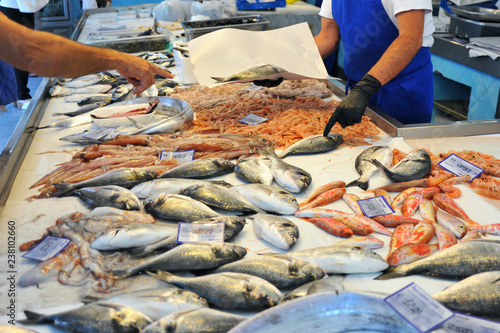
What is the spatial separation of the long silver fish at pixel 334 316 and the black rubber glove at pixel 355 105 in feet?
5.05

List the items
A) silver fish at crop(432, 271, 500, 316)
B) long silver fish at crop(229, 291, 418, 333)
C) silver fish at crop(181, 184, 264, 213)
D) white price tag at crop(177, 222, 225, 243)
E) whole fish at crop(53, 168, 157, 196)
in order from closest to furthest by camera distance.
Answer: long silver fish at crop(229, 291, 418, 333)
silver fish at crop(432, 271, 500, 316)
white price tag at crop(177, 222, 225, 243)
silver fish at crop(181, 184, 264, 213)
whole fish at crop(53, 168, 157, 196)

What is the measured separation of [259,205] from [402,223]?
0.66m

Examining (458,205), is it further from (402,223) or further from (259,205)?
(259,205)

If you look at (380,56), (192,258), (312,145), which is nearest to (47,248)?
(192,258)

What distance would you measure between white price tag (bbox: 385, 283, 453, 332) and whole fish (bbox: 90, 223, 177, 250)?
3.00 feet

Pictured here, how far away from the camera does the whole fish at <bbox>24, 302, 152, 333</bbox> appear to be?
1.35 m

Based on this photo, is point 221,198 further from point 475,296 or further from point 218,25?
point 218,25

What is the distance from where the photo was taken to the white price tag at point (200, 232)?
1.76 meters

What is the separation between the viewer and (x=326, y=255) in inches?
65.2

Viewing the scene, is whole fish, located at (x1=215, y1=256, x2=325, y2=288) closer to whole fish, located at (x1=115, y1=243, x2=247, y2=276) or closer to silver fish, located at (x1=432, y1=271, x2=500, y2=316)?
whole fish, located at (x1=115, y1=243, x2=247, y2=276)

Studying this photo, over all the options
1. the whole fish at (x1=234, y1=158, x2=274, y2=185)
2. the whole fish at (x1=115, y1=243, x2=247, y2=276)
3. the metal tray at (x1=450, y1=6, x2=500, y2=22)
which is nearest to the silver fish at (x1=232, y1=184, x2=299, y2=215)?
the whole fish at (x1=234, y1=158, x2=274, y2=185)

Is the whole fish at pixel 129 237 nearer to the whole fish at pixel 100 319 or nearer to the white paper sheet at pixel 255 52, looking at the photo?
the whole fish at pixel 100 319

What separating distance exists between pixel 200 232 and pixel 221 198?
0.30 m

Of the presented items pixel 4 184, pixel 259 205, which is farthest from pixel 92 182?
pixel 259 205
